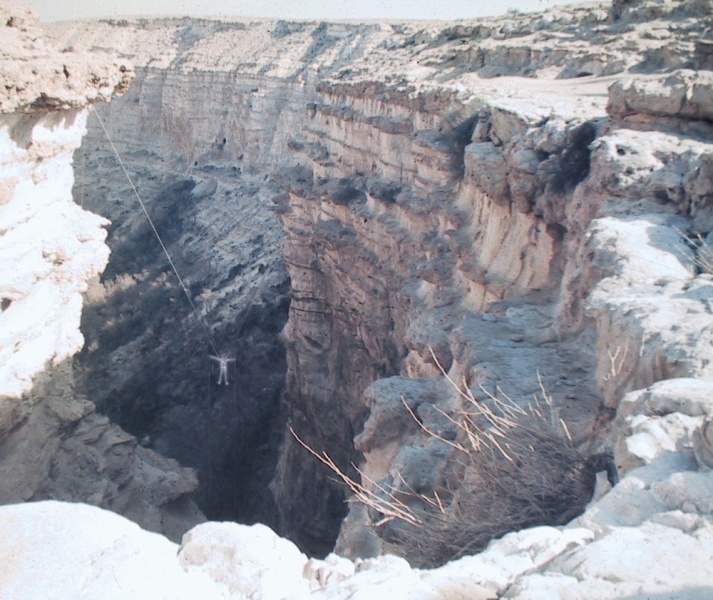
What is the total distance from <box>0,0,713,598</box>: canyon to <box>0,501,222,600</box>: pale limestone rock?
9cm

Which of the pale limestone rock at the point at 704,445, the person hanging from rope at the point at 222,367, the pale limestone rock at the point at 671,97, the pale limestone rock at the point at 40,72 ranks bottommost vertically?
the person hanging from rope at the point at 222,367

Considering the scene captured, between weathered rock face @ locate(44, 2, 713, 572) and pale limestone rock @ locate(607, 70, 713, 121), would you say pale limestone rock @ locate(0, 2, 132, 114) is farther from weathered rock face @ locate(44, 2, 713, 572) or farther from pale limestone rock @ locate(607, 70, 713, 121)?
pale limestone rock @ locate(607, 70, 713, 121)

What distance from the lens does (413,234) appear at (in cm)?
1039

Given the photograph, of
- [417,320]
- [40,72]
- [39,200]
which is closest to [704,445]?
[417,320]

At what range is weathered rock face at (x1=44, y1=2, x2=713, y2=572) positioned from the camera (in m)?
5.42

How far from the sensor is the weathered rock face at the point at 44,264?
6750 mm

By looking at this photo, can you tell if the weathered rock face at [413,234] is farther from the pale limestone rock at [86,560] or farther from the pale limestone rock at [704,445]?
the pale limestone rock at [86,560]

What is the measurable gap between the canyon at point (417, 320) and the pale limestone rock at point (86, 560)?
0.28 feet

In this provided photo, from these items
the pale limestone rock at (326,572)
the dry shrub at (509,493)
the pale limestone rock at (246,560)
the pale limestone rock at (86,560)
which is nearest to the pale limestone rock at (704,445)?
the dry shrub at (509,493)

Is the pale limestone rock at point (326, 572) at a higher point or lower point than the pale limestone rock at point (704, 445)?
lower

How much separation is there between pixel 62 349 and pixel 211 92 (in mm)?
20912

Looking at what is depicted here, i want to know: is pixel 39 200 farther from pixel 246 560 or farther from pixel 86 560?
pixel 246 560

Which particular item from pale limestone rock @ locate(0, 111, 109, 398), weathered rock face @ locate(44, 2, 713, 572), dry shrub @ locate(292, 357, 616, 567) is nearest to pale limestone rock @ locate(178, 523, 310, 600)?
dry shrub @ locate(292, 357, 616, 567)

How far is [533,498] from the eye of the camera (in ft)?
12.1
